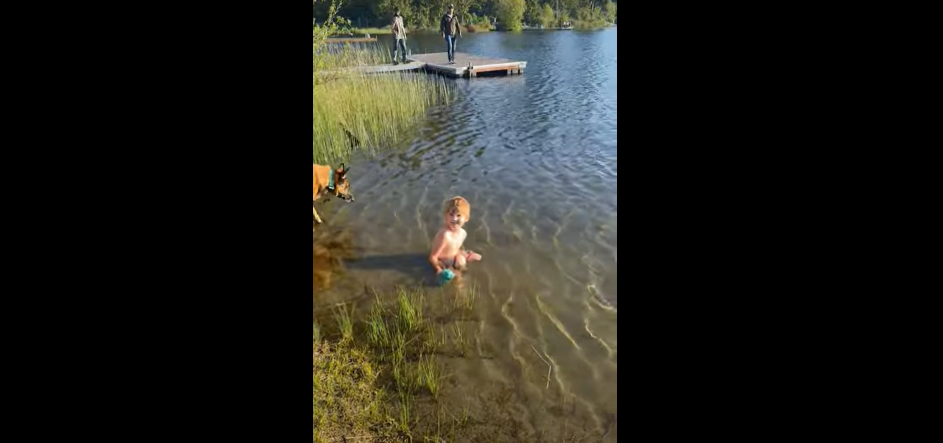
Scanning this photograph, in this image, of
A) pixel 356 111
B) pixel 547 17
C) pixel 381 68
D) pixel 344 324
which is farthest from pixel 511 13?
pixel 344 324

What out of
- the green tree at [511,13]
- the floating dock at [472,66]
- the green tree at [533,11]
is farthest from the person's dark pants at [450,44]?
the green tree at [533,11]

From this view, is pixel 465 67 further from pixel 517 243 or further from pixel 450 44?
pixel 517 243

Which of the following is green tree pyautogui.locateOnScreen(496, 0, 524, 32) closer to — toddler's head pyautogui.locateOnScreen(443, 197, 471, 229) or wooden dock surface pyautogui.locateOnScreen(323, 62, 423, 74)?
wooden dock surface pyautogui.locateOnScreen(323, 62, 423, 74)

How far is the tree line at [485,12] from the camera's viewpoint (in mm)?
44875

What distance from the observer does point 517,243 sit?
247 inches

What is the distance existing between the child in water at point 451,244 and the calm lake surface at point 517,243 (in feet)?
0.48

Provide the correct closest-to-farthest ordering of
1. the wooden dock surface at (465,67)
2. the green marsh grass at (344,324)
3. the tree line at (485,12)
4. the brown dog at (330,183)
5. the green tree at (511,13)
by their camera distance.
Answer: the green marsh grass at (344,324) → the brown dog at (330,183) → the wooden dock surface at (465,67) → the tree line at (485,12) → the green tree at (511,13)

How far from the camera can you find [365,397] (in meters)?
3.71

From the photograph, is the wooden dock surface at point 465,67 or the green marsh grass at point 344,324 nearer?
the green marsh grass at point 344,324

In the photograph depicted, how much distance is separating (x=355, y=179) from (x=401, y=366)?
5092 mm

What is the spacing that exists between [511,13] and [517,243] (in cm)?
4355

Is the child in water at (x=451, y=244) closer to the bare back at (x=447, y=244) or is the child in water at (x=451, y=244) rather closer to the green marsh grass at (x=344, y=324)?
the bare back at (x=447, y=244)
